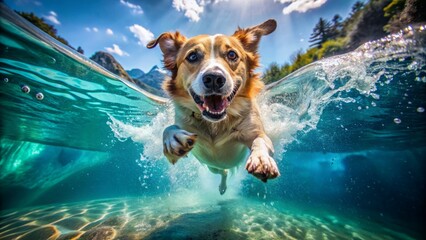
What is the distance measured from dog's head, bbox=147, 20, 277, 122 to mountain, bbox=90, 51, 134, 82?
20.9ft

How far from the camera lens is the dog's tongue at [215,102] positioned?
10.2 feet

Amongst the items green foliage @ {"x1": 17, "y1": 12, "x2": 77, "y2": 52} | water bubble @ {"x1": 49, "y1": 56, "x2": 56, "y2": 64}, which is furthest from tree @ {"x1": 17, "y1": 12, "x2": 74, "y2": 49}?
water bubble @ {"x1": 49, "y1": 56, "x2": 56, "y2": 64}

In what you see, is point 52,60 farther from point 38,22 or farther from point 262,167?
point 262,167

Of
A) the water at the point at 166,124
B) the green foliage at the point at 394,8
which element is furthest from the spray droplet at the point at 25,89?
the green foliage at the point at 394,8

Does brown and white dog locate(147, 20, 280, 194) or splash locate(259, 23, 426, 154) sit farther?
splash locate(259, 23, 426, 154)

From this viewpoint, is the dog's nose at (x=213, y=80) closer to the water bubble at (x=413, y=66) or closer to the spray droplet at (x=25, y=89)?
the water bubble at (x=413, y=66)

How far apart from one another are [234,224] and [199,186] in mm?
12637

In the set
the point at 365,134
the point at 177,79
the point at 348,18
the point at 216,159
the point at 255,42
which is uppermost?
the point at 348,18

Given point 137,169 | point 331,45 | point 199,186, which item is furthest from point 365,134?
point 137,169

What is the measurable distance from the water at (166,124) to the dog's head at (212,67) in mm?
2956

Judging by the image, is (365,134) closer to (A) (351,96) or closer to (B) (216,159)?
(A) (351,96)

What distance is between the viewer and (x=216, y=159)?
4.32 meters

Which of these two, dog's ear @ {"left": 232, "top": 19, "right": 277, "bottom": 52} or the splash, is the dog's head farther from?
the splash

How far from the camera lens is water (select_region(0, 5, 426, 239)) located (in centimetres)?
598
